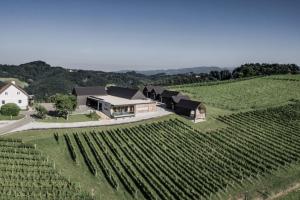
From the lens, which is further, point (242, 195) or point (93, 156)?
point (93, 156)

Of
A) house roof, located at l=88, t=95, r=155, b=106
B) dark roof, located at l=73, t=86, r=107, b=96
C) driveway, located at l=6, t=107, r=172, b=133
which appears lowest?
driveway, located at l=6, t=107, r=172, b=133

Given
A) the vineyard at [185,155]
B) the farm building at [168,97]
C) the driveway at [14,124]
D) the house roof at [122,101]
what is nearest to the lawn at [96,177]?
the vineyard at [185,155]

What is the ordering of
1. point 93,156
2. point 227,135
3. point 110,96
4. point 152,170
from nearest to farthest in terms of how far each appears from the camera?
point 152,170, point 93,156, point 227,135, point 110,96

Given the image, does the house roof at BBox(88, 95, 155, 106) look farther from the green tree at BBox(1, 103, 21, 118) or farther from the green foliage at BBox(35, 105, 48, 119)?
the green tree at BBox(1, 103, 21, 118)

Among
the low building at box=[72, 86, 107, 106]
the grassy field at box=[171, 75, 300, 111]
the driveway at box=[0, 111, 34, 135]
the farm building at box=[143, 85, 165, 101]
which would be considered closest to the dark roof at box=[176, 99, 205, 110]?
the grassy field at box=[171, 75, 300, 111]

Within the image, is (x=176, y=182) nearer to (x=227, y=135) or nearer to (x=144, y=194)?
(x=144, y=194)

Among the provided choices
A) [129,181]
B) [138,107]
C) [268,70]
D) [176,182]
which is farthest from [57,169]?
[268,70]

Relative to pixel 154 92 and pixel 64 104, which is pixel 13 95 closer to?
pixel 64 104
